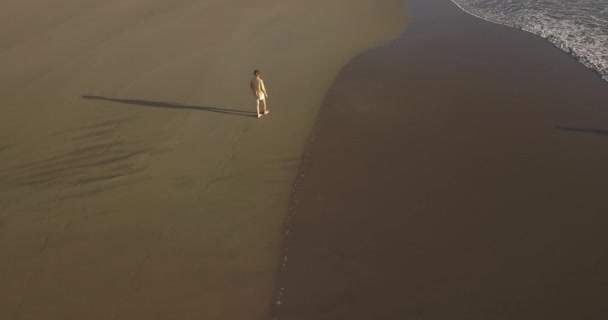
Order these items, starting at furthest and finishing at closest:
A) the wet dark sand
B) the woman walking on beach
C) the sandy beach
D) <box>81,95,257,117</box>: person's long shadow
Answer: <box>81,95,257,117</box>: person's long shadow → the woman walking on beach → the sandy beach → the wet dark sand

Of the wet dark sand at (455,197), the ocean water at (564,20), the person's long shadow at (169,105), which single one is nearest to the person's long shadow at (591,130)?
the wet dark sand at (455,197)

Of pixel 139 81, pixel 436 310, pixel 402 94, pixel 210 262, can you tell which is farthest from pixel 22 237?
pixel 402 94

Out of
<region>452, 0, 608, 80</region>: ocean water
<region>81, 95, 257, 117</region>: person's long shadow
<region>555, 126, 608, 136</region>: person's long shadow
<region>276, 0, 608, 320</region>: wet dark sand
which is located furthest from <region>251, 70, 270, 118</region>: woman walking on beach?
<region>452, 0, 608, 80</region>: ocean water

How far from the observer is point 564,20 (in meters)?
13.5

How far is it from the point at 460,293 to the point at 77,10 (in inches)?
614

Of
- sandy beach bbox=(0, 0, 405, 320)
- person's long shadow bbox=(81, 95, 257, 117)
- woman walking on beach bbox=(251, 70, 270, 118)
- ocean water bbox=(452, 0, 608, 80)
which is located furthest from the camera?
ocean water bbox=(452, 0, 608, 80)

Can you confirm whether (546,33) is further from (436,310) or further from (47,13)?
(47,13)

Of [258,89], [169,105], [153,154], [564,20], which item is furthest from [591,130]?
[169,105]

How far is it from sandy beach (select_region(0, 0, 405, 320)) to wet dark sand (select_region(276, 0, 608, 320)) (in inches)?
26.3

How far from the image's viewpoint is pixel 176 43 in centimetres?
1246

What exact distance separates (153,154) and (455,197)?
5.46 meters

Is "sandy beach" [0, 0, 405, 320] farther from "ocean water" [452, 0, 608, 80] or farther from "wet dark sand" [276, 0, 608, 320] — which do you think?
"ocean water" [452, 0, 608, 80]

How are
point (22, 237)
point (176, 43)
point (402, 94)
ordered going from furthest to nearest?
point (176, 43) → point (402, 94) → point (22, 237)

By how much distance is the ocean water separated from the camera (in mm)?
11195
